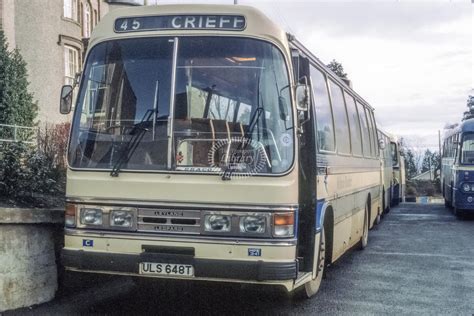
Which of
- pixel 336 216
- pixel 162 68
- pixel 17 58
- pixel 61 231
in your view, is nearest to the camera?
pixel 162 68

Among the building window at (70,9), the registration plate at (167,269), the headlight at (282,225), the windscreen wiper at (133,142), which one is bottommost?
the registration plate at (167,269)

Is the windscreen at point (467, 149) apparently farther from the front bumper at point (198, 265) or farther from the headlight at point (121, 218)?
the headlight at point (121, 218)

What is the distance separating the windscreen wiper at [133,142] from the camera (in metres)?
7.01

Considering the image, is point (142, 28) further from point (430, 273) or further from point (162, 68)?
point (430, 273)

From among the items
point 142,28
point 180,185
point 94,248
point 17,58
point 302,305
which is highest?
point 17,58

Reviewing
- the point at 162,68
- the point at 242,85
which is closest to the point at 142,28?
the point at 162,68

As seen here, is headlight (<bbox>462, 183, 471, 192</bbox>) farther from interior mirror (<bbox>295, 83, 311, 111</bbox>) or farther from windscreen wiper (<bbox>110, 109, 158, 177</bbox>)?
windscreen wiper (<bbox>110, 109, 158, 177</bbox>)

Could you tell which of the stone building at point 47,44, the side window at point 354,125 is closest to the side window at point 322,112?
the side window at point 354,125

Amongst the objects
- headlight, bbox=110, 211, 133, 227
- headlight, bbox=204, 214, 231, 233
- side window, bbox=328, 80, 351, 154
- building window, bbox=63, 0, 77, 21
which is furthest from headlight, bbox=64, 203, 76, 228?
building window, bbox=63, 0, 77, 21

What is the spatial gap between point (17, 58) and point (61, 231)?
19.4 metres

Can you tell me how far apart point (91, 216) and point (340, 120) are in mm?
5080

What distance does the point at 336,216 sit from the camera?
9672mm

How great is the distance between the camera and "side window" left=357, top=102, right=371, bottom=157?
548 inches

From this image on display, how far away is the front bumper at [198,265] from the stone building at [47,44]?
2416cm
